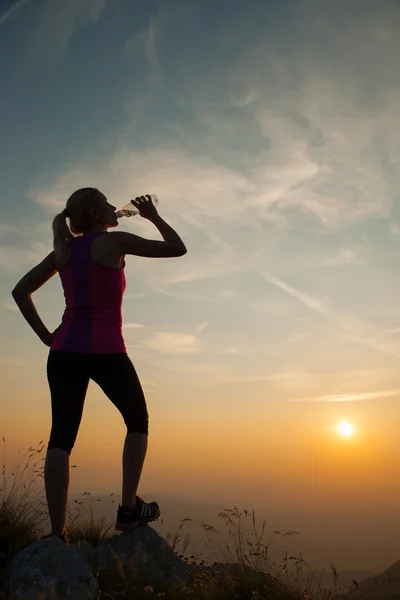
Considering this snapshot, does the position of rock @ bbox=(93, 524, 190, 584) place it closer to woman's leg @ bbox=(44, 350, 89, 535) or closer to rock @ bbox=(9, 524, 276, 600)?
rock @ bbox=(9, 524, 276, 600)

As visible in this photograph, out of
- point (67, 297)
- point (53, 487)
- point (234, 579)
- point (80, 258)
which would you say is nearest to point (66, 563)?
point (53, 487)

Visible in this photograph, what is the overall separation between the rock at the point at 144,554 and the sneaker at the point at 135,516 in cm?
18

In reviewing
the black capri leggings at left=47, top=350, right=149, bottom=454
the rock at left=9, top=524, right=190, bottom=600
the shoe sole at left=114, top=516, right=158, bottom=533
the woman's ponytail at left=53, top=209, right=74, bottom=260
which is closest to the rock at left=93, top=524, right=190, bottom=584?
the rock at left=9, top=524, right=190, bottom=600

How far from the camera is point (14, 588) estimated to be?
317 cm

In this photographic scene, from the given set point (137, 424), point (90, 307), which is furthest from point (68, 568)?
point (90, 307)

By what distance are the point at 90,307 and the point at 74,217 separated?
0.83m

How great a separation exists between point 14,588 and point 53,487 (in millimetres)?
804

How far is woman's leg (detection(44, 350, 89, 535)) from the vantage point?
3.89 m

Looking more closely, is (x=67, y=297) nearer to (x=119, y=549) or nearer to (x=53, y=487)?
(x=53, y=487)

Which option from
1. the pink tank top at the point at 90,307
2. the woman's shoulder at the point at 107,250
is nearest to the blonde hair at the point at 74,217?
the pink tank top at the point at 90,307

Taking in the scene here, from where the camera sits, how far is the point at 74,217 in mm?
4289

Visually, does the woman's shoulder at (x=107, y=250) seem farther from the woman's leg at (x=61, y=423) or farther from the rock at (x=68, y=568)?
the rock at (x=68, y=568)

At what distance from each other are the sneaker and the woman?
0.15 m

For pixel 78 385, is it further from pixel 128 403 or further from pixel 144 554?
pixel 144 554
